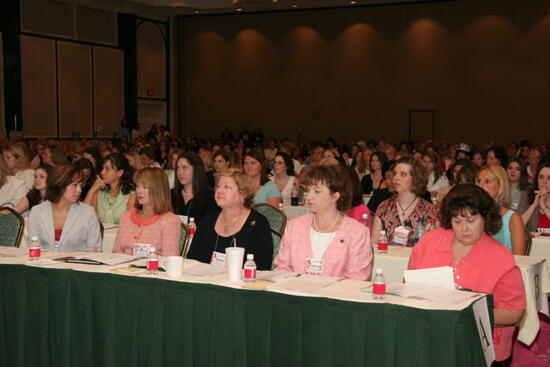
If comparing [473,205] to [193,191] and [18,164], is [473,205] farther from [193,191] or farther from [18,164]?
[18,164]

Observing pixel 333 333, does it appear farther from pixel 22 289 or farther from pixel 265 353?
pixel 22 289

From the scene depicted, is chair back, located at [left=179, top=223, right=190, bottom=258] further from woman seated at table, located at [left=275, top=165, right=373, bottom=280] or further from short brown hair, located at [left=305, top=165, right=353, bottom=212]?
short brown hair, located at [left=305, top=165, right=353, bottom=212]

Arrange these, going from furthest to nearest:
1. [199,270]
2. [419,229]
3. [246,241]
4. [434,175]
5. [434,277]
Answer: [434,175], [419,229], [246,241], [199,270], [434,277]

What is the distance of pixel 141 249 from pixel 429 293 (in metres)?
2.20

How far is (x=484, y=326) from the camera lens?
2.80 meters

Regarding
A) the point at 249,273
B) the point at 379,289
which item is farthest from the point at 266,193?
the point at 379,289

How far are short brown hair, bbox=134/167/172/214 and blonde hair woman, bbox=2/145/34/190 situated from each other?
13.3 feet

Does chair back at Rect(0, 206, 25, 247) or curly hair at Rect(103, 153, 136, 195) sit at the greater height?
curly hair at Rect(103, 153, 136, 195)

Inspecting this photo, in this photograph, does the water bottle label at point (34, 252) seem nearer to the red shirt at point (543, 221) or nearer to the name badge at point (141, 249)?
the name badge at point (141, 249)

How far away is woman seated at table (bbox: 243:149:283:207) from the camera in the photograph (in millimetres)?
7156

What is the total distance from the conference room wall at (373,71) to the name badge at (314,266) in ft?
60.3

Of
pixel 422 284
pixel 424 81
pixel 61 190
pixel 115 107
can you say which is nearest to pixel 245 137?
pixel 115 107

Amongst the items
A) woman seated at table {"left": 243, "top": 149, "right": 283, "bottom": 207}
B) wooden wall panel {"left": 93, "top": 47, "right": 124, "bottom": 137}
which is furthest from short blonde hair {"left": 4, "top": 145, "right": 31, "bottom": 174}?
wooden wall panel {"left": 93, "top": 47, "right": 124, "bottom": 137}

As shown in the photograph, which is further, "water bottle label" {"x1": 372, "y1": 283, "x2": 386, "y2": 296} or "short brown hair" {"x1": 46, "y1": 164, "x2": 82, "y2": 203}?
"short brown hair" {"x1": 46, "y1": 164, "x2": 82, "y2": 203}
